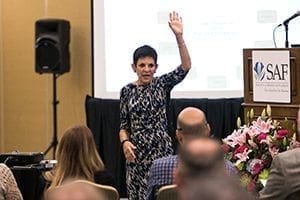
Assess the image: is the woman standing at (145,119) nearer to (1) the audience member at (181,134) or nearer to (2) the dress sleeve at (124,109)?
(2) the dress sleeve at (124,109)

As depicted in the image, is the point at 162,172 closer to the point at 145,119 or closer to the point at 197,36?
the point at 145,119

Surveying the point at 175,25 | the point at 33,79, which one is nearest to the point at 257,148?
the point at 175,25

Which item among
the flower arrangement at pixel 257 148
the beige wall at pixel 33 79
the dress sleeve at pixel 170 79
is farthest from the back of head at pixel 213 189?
the beige wall at pixel 33 79

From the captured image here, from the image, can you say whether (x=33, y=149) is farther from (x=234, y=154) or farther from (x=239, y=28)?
(x=234, y=154)

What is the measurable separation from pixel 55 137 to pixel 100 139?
57cm

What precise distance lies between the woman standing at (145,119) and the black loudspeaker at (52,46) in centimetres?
255

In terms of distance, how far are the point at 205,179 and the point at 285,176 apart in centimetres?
164

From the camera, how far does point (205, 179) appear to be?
1145mm

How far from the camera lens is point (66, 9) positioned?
303 inches

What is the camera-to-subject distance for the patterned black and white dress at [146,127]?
470 centimetres

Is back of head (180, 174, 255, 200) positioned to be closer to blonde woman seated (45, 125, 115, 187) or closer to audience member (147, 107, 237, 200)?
audience member (147, 107, 237, 200)

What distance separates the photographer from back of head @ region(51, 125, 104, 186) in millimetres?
3611

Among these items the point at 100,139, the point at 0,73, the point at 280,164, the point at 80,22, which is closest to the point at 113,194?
the point at 280,164

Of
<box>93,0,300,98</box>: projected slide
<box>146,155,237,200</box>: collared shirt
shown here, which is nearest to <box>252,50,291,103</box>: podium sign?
<box>146,155,237,200</box>: collared shirt
